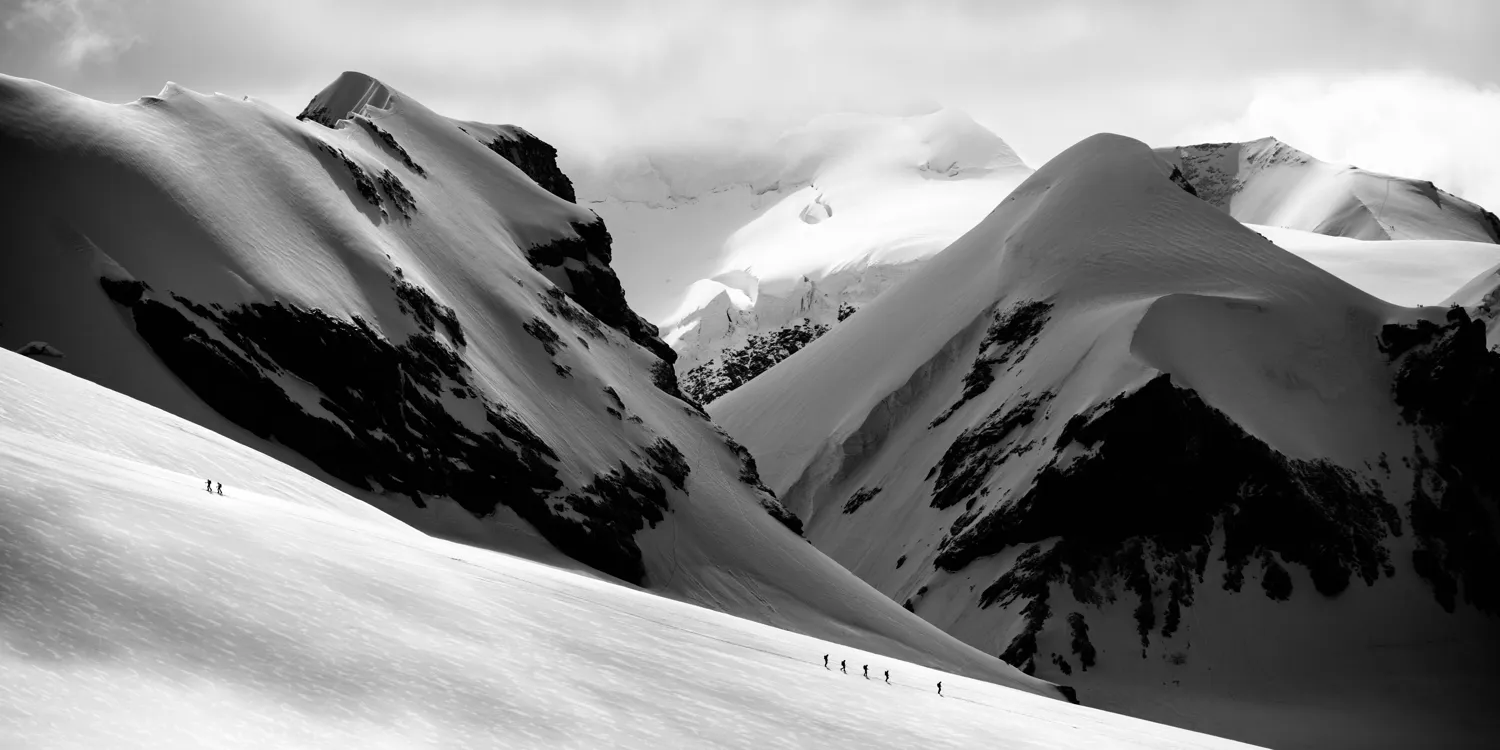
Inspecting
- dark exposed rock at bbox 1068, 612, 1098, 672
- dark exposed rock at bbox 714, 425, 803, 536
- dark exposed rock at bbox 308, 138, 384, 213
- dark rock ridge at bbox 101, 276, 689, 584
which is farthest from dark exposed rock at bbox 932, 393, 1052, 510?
dark exposed rock at bbox 308, 138, 384, 213

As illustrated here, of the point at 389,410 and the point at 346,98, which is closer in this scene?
the point at 389,410

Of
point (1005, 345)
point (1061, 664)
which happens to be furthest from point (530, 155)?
point (1061, 664)

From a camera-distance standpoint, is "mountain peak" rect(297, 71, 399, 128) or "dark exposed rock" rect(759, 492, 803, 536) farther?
"mountain peak" rect(297, 71, 399, 128)

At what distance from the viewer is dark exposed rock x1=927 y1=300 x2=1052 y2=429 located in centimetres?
19138

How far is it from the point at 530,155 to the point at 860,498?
61.2 metres

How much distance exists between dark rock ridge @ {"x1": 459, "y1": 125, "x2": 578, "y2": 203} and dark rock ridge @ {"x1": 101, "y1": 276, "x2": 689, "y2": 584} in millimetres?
62669

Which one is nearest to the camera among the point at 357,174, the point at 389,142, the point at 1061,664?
the point at 357,174

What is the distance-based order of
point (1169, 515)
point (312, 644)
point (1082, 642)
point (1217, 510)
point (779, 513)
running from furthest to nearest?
1. point (1169, 515)
2. point (1217, 510)
3. point (1082, 642)
4. point (779, 513)
5. point (312, 644)

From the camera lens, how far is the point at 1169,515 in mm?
165375

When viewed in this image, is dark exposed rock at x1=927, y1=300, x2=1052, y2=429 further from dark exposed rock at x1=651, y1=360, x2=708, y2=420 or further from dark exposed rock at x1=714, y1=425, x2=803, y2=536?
dark exposed rock at x1=714, y1=425, x2=803, y2=536

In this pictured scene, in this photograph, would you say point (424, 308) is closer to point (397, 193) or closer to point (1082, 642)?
point (397, 193)

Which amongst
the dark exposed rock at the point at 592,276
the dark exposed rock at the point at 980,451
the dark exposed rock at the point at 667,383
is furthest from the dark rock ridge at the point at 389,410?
the dark exposed rock at the point at 980,451

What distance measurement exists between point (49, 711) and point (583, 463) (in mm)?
90509

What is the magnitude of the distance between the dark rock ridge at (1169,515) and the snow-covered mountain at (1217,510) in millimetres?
246
